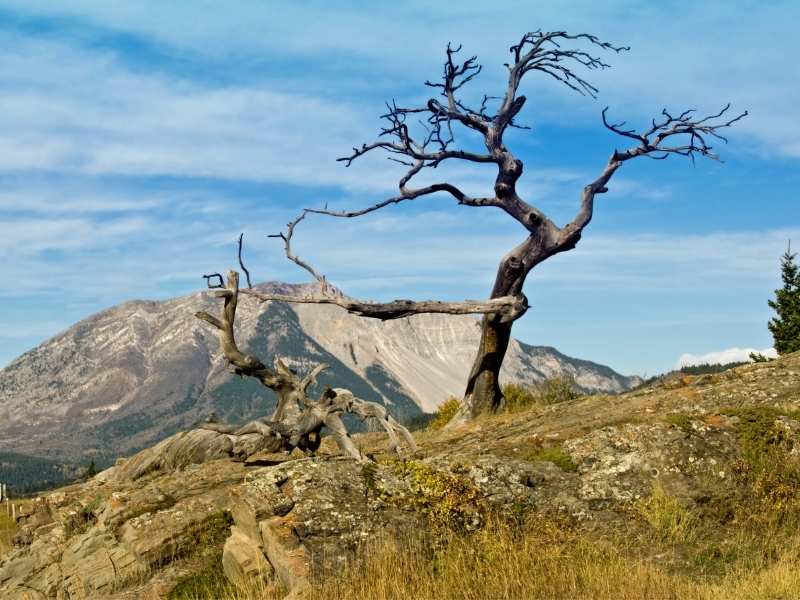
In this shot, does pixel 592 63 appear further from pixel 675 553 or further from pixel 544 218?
pixel 675 553

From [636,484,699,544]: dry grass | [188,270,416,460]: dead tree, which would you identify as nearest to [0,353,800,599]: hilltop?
[636,484,699,544]: dry grass

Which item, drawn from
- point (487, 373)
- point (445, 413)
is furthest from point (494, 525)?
point (445, 413)

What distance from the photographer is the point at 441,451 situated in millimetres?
21031

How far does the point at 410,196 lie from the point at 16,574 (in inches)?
753

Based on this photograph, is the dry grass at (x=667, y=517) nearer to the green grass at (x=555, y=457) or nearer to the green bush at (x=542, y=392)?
the green grass at (x=555, y=457)

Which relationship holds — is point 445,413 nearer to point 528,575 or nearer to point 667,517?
point 667,517

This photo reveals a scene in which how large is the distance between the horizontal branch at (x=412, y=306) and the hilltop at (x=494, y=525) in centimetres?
1313

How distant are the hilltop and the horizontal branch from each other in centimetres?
1313

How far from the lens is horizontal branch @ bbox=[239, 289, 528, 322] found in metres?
29.1

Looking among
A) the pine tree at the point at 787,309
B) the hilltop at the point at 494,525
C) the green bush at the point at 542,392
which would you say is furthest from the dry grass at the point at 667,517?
the pine tree at the point at 787,309

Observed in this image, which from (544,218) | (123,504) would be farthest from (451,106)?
(123,504)

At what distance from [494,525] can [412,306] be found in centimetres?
1789

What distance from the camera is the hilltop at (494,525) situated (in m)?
10.3

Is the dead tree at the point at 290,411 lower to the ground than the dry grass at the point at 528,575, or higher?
higher
